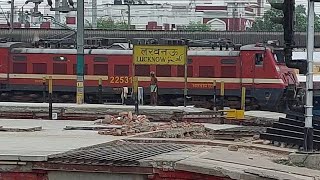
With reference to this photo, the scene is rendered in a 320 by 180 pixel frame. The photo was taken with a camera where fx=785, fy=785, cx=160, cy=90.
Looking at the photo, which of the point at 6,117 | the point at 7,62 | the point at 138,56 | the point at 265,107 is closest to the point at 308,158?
the point at 6,117

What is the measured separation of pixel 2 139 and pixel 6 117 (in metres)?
8.03

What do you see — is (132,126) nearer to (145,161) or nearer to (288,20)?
(145,161)

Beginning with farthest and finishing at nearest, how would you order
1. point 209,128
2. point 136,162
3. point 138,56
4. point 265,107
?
point 265,107 → point 138,56 → point 209,128 → point 136,162

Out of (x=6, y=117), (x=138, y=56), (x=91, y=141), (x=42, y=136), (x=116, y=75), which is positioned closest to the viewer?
(x=91, y=141)

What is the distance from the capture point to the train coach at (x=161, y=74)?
36.0 m

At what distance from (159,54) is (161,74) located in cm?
686

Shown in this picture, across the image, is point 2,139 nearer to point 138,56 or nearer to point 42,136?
point 42,136

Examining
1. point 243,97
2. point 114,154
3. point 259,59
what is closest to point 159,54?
point 243,97

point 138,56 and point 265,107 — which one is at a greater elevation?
point 138,56

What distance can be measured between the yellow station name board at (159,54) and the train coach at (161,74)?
545 centimetres

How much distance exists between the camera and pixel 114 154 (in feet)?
44.1

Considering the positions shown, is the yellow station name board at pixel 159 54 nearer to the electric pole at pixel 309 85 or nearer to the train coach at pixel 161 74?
the train coach at pixel 161 74

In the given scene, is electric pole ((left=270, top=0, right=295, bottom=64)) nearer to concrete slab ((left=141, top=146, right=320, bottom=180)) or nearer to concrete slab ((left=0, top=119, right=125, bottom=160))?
concrete slab ((left=141, top=146, right=320, bottom=180))

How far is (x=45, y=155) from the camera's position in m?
13.0
